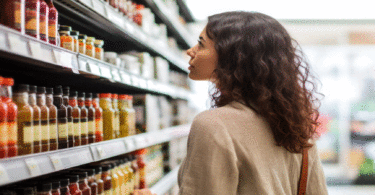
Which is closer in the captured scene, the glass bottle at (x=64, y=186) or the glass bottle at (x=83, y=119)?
the glass bottle at (x=64, y=186)

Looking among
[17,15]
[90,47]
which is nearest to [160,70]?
A: [90,47]

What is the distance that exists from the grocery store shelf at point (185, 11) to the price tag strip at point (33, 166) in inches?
128

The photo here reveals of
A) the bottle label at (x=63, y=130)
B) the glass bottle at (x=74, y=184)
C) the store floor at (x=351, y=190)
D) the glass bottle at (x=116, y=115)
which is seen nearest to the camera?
the bottle label at (x=63, y=130)

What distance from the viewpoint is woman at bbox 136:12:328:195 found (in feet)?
3.32

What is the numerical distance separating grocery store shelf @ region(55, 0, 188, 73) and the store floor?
13.8 feet

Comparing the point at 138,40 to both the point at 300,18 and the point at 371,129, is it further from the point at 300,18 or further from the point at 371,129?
the point at 371,129

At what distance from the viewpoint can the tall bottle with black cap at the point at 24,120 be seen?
115 centimetres

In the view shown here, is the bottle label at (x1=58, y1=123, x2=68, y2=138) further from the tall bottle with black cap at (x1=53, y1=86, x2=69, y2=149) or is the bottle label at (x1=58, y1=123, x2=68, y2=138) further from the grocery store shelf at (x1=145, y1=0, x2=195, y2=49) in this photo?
the grocery store shelf at (x1=145, y1=0, x2=195, y2=49)

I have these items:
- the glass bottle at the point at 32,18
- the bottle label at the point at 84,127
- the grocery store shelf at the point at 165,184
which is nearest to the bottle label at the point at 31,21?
the glass bottle at the point at 32,18

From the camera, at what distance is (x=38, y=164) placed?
1111 mm

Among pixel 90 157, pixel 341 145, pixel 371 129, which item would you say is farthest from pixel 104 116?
pixel 371 129

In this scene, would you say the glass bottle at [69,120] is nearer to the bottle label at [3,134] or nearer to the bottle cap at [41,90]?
the bottle cap at [41,90]

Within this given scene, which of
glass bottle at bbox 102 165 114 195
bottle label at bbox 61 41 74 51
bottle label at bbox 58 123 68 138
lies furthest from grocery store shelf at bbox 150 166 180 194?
bottle label at bbox 61 41 74 51

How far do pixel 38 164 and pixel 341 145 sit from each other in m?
5.36
